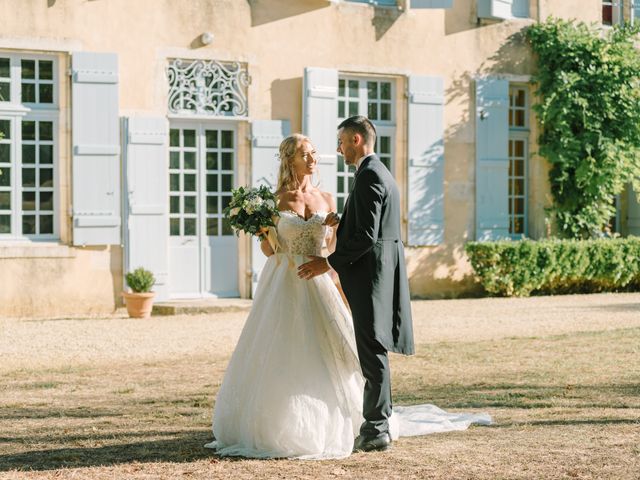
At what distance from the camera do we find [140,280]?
1104 centimetres

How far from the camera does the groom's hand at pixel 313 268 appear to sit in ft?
17.2

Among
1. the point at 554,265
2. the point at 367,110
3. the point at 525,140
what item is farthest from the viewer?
the point at 525,140

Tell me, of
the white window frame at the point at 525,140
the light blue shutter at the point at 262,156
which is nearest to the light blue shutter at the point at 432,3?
the white window frame at the point at 525,140

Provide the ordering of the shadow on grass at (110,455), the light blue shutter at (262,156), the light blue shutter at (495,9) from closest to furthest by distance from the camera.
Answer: the shadow on grass at (110,455) < the light blue shutter at (262,156) < the light blue shutter at (495,9)

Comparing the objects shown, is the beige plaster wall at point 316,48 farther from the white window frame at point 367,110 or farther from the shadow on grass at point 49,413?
the shadow on grass at point 49,413

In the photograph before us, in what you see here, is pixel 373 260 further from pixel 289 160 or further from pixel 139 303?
pixel 139 303

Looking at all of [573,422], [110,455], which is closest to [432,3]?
[573,422]

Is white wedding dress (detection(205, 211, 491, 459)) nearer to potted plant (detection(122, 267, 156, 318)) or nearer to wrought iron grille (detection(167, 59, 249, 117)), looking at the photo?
potted plant (detection(122, 267, 156, 318))

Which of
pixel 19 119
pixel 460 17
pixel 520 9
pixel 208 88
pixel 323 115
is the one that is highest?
pixel 520 9

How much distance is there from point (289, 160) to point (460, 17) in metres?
8.42

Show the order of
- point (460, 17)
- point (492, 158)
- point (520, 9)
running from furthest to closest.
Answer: point (520, 9)
point (492, 158)
point (460, 17)

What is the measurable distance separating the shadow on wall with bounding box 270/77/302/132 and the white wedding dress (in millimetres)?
6921

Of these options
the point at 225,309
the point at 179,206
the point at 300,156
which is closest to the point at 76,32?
the point at 179,206

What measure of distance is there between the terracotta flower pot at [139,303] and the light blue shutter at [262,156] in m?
1.33
